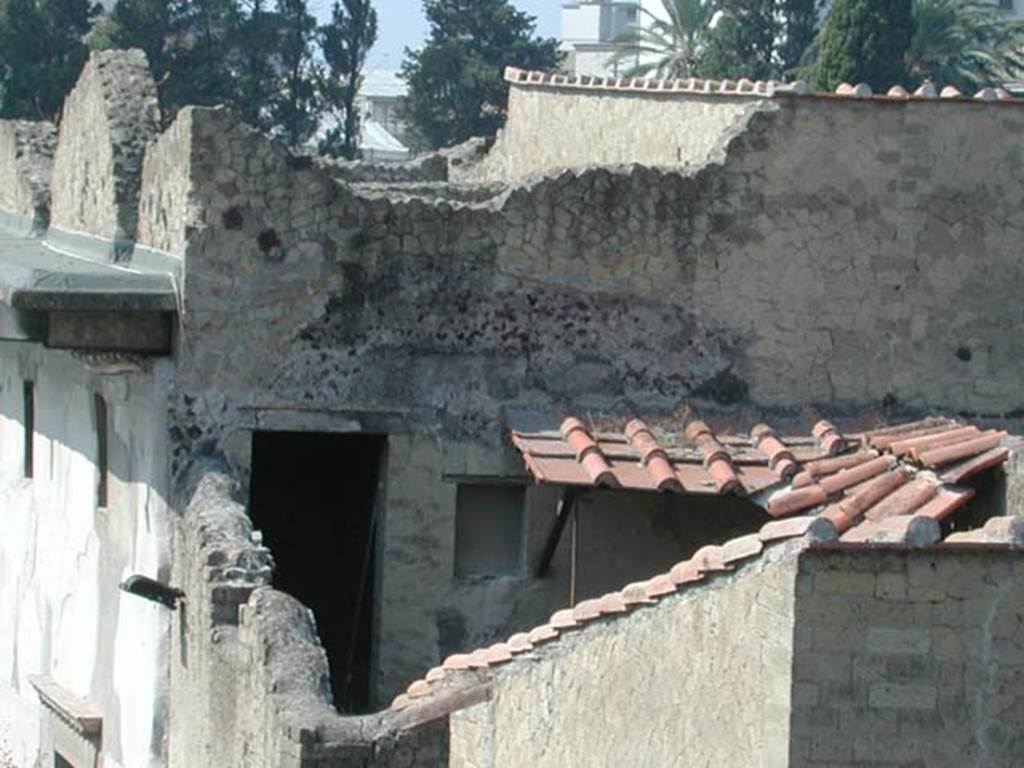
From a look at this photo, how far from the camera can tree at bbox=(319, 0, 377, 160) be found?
200 ft

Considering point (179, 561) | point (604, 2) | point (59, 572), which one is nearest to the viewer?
point (179, 561)

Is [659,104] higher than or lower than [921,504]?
higher

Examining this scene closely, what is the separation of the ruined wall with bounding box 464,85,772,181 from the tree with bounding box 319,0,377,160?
121ft

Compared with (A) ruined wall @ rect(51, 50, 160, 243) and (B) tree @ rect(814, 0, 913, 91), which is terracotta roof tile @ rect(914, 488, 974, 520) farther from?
(B) tree @ rect(814, 0, 913, 91)

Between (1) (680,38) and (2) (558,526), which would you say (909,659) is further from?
(1) (680,38)

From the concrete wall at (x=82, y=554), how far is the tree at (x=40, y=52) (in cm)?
3008

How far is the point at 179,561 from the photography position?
16.6 metres

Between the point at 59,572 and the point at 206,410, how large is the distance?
3104 mm

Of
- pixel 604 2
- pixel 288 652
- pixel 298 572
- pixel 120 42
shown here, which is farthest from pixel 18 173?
pixel 604 2

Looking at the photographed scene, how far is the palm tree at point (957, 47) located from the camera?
5200 centimetres

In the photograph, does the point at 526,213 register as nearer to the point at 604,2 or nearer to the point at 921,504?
the point at 921,504

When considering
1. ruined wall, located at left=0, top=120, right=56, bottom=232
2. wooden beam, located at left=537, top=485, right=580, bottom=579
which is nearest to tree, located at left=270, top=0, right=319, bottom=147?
ruined wall, located at left=0, top=120, right=56, bottom=232

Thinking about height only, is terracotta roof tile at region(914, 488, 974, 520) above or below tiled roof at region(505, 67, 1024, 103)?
below

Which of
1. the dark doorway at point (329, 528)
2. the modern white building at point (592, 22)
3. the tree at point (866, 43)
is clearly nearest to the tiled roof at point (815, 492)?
the dark doorway at point (329, 528)
